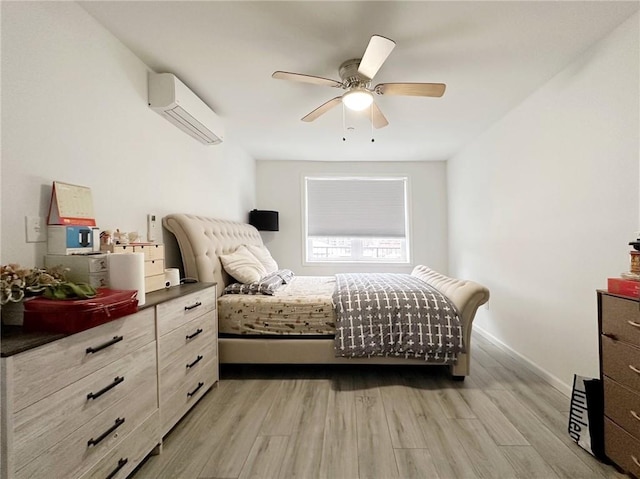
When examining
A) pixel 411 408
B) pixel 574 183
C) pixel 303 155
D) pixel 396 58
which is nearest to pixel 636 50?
pixel 574 183

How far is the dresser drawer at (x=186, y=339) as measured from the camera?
1603 mm

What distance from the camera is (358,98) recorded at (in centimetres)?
210

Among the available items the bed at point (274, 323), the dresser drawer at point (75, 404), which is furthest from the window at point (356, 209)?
the dresser drawer at point (75, 404)

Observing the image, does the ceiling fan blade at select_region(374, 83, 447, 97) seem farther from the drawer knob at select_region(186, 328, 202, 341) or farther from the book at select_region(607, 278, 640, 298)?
the drawer knob at select_region(186, 328, 202, 341)

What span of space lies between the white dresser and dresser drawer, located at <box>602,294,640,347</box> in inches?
89.2

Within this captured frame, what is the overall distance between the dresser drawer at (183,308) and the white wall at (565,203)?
264 cm

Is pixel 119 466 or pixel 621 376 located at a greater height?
pixel 621 376

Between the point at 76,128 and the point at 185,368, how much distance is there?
4.88 ft

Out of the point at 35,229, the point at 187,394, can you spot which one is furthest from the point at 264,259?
the point at 35,229

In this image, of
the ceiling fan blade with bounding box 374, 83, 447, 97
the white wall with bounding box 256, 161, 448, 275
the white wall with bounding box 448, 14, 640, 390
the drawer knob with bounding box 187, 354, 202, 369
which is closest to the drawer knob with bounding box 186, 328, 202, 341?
the drawer knob with bounding box 187, 354, 202, 369

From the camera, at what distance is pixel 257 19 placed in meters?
1.67

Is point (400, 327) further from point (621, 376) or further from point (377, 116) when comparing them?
point (377, 116)

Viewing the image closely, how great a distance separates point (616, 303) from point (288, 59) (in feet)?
7.76

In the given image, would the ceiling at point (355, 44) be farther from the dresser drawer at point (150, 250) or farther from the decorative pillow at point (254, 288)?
the decorative pillow at point (254, 288)
